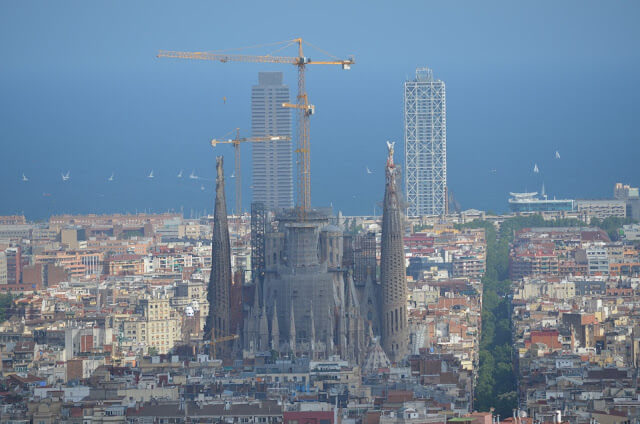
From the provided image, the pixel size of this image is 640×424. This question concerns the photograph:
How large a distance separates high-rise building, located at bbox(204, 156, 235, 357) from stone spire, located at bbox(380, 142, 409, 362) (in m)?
5.59

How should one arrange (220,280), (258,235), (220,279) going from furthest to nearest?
(258,235)
(220,279)
(220,280)

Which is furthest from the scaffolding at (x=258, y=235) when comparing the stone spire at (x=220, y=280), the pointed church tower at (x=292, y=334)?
the pointed church tower at (x=292, y=334)

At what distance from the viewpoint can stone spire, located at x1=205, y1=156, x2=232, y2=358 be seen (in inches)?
3794

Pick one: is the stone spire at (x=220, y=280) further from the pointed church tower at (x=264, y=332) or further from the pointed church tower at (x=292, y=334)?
the pointed church tower at (x=292, y=334)

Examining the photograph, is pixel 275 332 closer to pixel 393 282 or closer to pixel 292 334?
pixel 292 334

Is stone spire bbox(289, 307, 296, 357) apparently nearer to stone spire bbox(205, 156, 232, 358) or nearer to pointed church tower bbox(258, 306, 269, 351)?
pointed church tower bbox(258, 306, 269, 351)

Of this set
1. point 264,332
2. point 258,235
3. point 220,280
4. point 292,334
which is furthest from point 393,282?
point 258,235

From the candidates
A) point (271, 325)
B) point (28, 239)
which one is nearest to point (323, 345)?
point (271, 325)

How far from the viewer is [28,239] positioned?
17362 cm

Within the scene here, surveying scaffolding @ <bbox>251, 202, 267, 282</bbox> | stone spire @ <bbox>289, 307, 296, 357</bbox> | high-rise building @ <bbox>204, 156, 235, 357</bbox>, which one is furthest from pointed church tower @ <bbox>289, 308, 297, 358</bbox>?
scaffolding @ <bbox>251, 202, 267, 282</bbox>

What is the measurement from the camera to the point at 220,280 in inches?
3863

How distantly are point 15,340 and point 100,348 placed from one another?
428cm

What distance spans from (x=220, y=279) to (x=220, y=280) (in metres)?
0.13

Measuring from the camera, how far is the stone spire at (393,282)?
95312 mm
